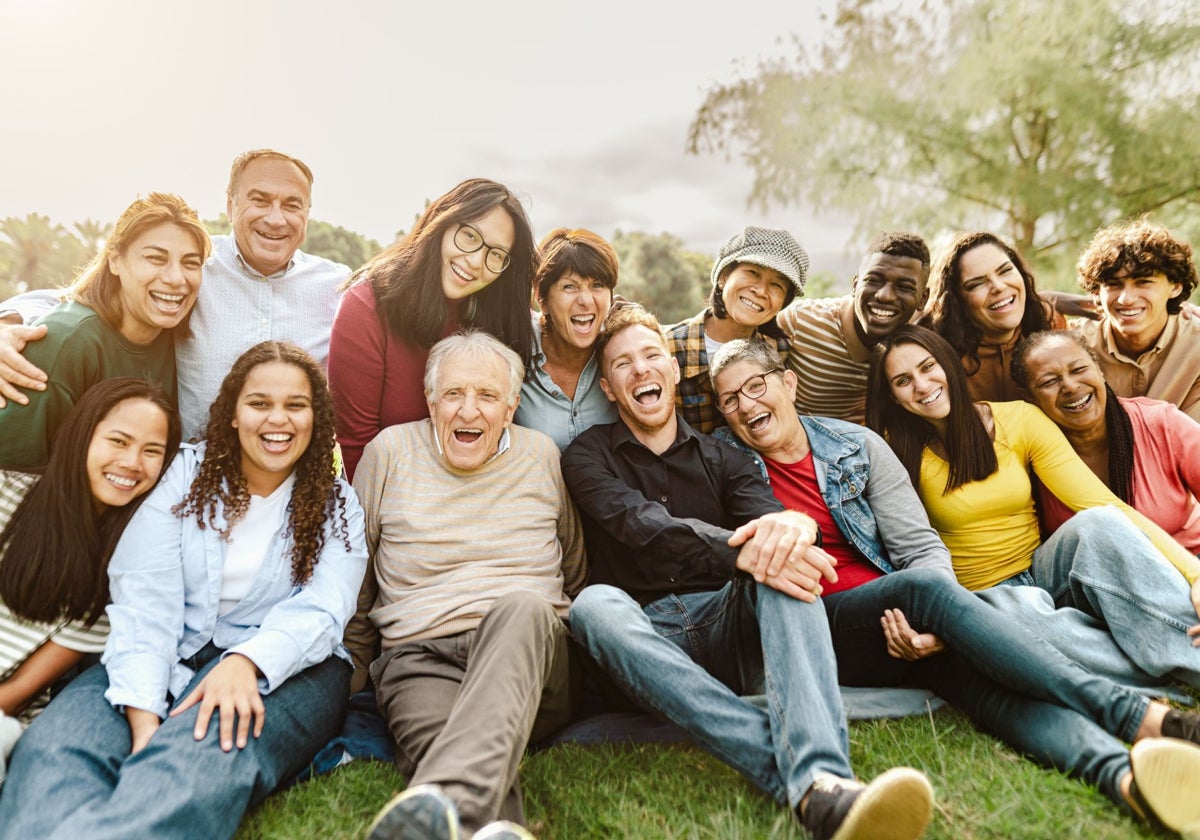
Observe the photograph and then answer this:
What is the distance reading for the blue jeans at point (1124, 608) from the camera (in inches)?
130

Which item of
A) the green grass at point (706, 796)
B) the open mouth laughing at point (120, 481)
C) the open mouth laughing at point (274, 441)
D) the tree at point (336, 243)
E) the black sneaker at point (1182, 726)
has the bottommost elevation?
the green grass at point (706, 796)

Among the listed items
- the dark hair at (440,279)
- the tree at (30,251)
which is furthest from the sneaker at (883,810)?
the tree at (30,251)

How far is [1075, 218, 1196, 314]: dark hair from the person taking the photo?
14.8ft

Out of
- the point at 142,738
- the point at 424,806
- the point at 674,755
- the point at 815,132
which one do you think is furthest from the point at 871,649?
the point at 815,132

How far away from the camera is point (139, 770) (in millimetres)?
2467

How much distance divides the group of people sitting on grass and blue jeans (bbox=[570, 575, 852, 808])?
12mm

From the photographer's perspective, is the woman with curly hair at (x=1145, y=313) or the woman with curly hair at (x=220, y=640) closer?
the woman with curly hair at (x=220, y=640)

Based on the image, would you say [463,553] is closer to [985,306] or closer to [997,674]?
[997,674]

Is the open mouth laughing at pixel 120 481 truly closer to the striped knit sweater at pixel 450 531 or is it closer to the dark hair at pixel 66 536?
the dark hair at pixel 66 536

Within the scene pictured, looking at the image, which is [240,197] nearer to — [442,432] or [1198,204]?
[442,432]

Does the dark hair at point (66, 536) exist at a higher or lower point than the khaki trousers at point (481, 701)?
higher

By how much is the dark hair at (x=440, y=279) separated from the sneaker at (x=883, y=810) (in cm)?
270

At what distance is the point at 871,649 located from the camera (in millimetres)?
3391

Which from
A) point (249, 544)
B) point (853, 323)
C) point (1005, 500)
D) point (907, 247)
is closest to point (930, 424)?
point (1005, 500)
